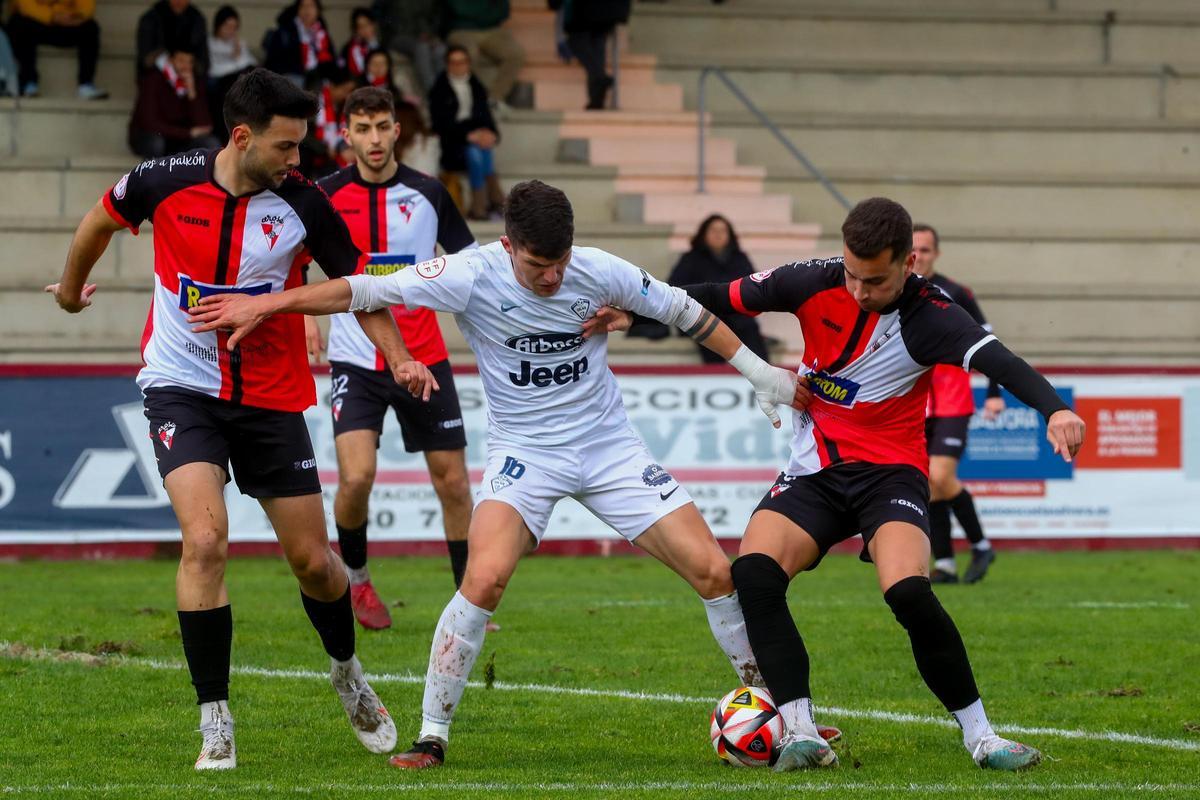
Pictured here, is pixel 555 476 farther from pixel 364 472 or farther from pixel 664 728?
pixel 364 472

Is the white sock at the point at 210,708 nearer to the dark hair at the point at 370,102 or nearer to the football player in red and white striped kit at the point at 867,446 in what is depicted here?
the football player in red and white striped kit at the point at 867,446

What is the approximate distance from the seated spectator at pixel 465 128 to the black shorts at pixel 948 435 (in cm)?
743

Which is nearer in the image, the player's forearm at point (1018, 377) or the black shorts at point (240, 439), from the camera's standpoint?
the player's forearm at point (1018, 377)

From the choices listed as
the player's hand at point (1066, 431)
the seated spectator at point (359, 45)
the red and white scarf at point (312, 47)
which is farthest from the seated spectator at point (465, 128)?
the player's hand at point (1066, 431)

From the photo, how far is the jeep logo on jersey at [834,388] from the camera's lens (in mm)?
6742

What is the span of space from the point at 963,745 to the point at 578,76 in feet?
52.4

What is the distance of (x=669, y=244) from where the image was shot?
19547 mm

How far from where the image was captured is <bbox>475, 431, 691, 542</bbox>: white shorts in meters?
6.57

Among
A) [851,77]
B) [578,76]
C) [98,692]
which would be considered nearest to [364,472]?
[98,692]

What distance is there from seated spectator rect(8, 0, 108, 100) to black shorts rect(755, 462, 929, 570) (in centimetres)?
1462

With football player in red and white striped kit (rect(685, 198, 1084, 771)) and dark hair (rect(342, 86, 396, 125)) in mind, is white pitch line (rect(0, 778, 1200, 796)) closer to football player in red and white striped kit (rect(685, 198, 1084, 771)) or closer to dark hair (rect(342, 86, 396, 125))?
football player in red and white striped kit (rect(685, 198, 1084, 771))

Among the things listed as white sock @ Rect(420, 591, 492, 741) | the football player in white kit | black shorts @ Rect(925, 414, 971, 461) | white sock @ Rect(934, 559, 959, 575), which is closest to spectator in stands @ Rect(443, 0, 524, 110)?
black shorts @ Rect(925, 414, 971, 461)

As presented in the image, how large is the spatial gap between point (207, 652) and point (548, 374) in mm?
1590

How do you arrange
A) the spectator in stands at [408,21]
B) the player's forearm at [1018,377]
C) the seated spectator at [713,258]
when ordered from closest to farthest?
the player's forearm at [1018,377] → the seated spectator at [713,258] → the spectator in stands at [408,21]
